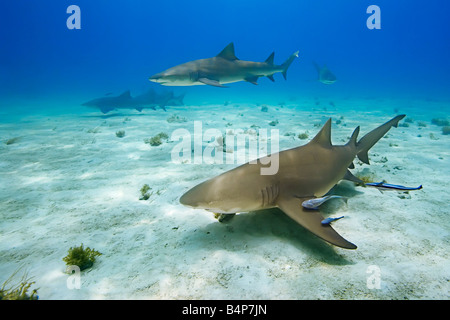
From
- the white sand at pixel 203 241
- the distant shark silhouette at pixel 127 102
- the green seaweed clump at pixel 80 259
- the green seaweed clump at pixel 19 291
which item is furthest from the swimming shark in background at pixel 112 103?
the green seaweed clump at pixel 19 291

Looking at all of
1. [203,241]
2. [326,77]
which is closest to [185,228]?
[203,241]

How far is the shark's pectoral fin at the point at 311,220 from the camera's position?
250 cm

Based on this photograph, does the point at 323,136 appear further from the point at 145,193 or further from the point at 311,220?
the point at 145,193

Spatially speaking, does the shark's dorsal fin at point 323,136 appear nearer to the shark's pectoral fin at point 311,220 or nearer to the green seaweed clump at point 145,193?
the shark's pectoral fin at point 311,220

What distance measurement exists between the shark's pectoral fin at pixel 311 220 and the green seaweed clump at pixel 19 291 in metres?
3.09

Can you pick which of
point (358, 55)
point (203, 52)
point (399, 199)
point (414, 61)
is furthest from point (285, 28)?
point (399, 199)

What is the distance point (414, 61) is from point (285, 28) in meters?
104

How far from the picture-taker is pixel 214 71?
7750 mm

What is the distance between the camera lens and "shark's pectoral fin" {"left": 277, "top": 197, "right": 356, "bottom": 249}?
8.21ft

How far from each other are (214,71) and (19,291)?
7.41 meters

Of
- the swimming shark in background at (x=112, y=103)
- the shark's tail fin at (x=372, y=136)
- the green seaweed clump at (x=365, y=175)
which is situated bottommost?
the green seaweed clump at (x=365, y=175)

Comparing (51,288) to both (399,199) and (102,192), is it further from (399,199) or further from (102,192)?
(399,199)

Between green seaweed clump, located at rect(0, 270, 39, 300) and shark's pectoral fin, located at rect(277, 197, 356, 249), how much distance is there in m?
3.09

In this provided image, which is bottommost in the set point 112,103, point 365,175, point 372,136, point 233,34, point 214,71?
point 365,175
